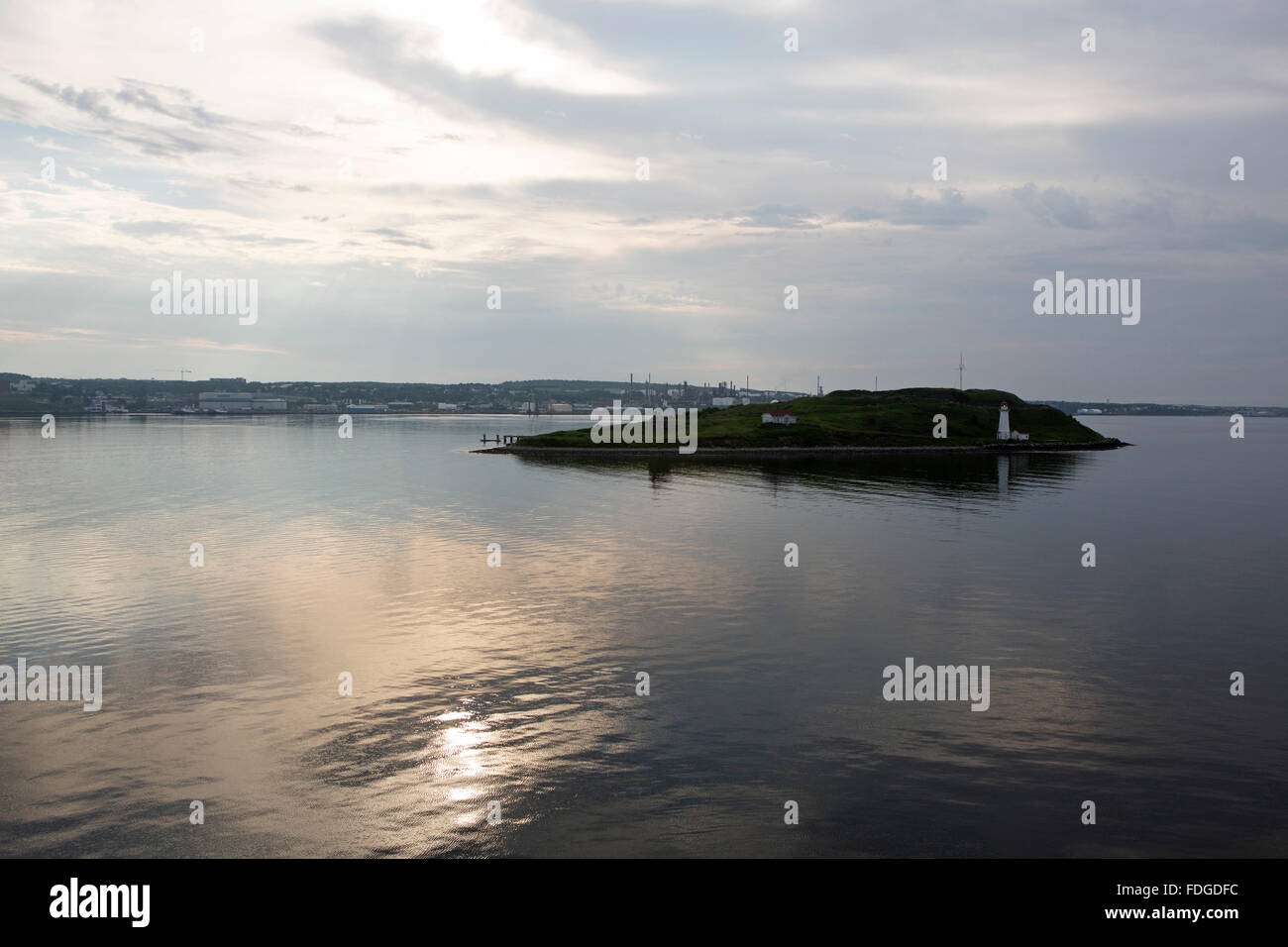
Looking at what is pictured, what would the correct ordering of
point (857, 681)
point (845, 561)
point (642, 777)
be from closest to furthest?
point (642, 777)
point (857, 681)
point (845, 561)

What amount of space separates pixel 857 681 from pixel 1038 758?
6882 mm

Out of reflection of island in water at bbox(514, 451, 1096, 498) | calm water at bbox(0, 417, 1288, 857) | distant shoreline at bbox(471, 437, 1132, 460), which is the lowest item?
calm water at bbox(0, 417, 1288, 857)

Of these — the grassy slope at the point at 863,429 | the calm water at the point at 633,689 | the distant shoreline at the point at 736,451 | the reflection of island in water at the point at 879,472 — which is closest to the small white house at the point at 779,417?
the grassy slope at the point at 863,429

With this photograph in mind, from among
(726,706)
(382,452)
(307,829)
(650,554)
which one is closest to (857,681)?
(726,706)

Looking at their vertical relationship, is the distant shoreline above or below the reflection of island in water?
above

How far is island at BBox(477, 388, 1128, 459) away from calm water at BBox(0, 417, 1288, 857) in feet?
281

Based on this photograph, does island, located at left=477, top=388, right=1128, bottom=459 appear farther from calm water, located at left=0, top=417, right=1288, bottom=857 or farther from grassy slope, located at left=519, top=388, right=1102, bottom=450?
calm water, located at left=0, top=417, right=1288, bottom=857

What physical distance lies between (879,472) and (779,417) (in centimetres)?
5514

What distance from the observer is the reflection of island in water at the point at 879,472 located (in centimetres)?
9406

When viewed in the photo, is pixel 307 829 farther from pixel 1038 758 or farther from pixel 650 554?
pixel 650 554

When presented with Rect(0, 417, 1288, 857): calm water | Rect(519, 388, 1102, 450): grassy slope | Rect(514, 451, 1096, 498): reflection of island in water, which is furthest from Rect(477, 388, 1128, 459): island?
Rect(0, 417, 1288, 857): calm water

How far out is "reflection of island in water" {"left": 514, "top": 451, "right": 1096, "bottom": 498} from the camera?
309 feet

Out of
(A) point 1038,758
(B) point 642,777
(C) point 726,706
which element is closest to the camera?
(B) point 642,777
